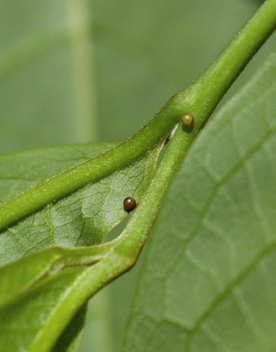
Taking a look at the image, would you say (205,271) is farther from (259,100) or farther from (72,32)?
(72,32)

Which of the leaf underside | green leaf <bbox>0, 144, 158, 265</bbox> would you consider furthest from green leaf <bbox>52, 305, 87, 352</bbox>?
green leaf <bbox>0, 144, 158, 265</bbox>

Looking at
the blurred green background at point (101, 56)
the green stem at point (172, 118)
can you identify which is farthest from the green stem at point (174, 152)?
the blurred green background at point (101, 56)

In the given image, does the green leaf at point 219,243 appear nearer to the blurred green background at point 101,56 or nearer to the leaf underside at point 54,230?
the leaf underside at point 54,230

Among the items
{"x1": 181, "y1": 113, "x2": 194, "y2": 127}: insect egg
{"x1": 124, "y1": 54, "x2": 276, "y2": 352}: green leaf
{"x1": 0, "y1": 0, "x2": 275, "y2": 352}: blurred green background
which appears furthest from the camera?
{"x1": 0, "y1": 0, "x2": 275, "y2": 352}: blurred green background

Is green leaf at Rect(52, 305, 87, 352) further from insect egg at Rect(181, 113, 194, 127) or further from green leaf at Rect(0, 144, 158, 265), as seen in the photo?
insect egg at Rect(181, 113, 194, 127)

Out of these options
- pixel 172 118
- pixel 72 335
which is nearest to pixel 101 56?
pixel 172 118

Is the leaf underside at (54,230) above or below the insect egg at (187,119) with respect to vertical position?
below

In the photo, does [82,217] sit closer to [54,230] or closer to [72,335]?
[54,230]
